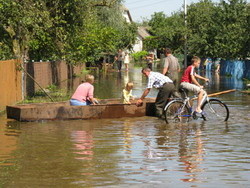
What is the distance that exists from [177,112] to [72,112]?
2627 mm

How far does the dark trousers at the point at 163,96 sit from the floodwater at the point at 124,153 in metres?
0.72

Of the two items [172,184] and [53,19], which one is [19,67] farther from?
[172,184]

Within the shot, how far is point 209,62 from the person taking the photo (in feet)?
180

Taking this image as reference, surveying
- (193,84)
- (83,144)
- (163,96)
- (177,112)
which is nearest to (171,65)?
(163,96)

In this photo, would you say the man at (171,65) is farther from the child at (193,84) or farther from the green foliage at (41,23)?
the green foliage at (41,23)

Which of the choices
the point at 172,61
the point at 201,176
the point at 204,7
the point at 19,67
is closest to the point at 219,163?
the point at 201,176

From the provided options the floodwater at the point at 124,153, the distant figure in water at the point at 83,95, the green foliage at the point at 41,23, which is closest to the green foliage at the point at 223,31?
the green foliage at the point at 41,23

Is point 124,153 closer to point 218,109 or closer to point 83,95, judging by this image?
point 218,109

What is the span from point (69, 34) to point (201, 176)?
13.8 m

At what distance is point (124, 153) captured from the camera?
924 cm

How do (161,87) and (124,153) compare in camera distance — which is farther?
(161,87)

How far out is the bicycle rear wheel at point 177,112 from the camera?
1366 centimetres

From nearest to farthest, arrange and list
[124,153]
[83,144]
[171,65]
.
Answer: [124,153] → [83,144] → [171,65]

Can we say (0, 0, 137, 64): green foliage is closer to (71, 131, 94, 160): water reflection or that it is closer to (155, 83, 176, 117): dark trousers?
(155, 83, 176, 117): dark trousers
